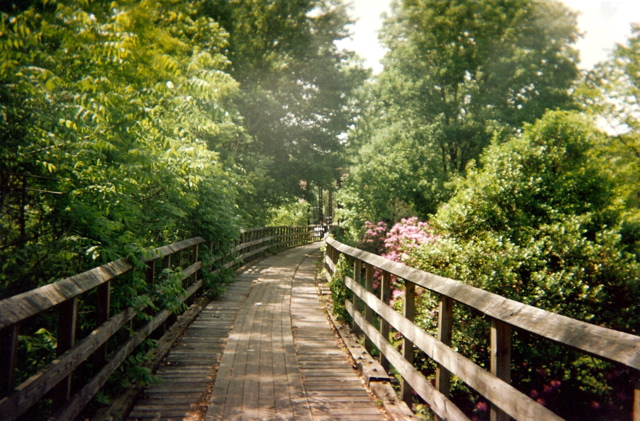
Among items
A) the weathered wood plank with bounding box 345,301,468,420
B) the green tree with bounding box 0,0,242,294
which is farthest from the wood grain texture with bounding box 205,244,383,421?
the green tree with bounding box 0,0,242,294

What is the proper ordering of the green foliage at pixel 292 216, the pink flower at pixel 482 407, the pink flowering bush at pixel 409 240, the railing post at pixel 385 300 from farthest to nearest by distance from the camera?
1. the green foliage at pixel 292 216
2. the pink flowering bush at pixel 409 240
3. the pink flower at pixel 482 407
4. the railing post at pixel 385 300

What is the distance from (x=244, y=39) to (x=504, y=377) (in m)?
20.1

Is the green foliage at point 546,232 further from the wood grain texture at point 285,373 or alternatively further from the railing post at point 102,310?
the railing post at point 102,310

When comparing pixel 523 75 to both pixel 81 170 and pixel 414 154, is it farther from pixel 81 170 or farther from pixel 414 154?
pixel 81 170

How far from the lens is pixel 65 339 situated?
288 centimetres

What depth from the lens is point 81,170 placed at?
397 cm

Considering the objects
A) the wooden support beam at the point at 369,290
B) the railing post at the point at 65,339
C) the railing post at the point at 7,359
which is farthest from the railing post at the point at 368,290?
the railing post at the point at 7,359

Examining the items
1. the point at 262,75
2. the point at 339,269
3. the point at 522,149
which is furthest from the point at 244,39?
the point at 339,269

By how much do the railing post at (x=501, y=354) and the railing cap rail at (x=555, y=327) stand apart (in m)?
0.08

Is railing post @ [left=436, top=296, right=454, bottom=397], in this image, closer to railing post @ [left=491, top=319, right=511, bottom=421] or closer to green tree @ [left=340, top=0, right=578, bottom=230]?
railing post @ [left=491, top=319, right=511, bottom=421]

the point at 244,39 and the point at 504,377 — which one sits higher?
the point at 244,39

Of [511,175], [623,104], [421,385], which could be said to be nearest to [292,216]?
[623,104]

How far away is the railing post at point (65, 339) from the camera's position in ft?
9.38

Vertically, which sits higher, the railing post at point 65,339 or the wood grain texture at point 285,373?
the railing post at point 65,339
